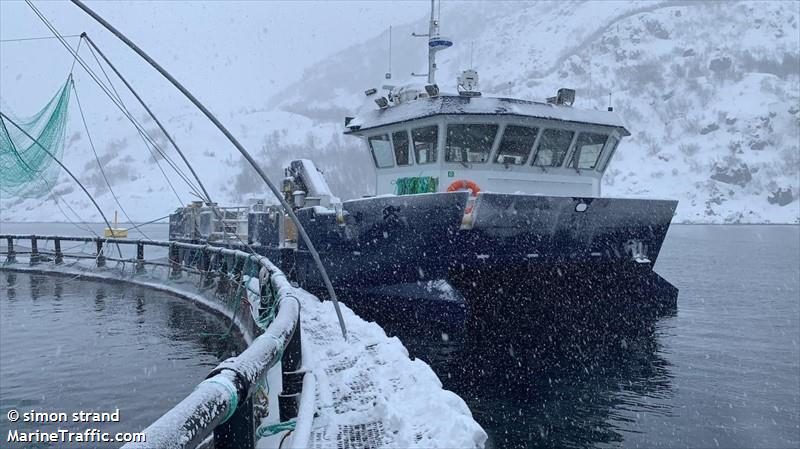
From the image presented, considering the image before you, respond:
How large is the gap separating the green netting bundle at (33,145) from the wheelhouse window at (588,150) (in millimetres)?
12726

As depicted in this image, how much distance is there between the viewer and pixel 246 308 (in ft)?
32.7

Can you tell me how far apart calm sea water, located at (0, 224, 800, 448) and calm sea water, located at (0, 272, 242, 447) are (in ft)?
0.18

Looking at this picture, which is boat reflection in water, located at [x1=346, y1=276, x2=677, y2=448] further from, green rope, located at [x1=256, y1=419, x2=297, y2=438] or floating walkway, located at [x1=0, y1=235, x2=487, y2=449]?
green rope, located at [x1=256, y1=419, x2=297, y2=438]

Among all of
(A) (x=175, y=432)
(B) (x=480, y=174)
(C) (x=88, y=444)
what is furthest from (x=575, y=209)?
(A) (x=175, y=432)

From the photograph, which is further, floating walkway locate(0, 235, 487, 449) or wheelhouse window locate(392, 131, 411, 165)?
wheelhouse window locate(392, 131, 411, 165)

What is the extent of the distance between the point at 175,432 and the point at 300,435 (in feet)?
5.46

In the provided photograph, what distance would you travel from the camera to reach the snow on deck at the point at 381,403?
370 cm

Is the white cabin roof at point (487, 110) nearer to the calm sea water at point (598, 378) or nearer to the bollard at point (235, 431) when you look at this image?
the calm sea water at point (598, 378)

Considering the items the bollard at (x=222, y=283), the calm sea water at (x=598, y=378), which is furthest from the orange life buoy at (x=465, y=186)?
the bollard at (x=222, y=283)

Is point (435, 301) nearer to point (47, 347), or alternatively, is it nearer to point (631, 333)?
point (631, 333)

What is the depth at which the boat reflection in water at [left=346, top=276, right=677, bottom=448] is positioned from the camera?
8734 millimetres

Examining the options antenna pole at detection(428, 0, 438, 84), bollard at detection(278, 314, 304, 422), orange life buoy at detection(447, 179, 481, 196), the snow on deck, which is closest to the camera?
the snow on deck

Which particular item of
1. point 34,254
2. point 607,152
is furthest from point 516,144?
point 34,254

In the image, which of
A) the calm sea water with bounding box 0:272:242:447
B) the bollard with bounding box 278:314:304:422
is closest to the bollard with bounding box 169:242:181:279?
the calm sea water with bounding box 0:272:242:447
